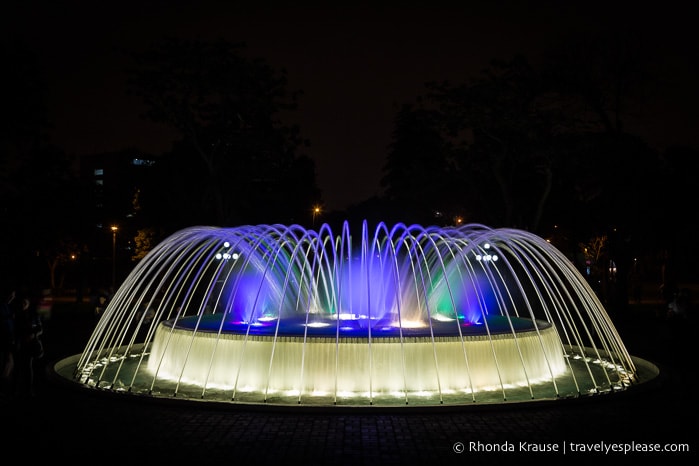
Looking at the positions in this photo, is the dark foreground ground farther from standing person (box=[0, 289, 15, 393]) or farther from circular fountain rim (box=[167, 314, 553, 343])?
circular fountain rim (box=[167, 314, 553, 343])

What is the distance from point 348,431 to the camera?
1081cm

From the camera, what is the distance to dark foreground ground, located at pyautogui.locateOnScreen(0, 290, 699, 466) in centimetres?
950

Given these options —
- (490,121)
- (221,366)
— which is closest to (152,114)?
(490,121)

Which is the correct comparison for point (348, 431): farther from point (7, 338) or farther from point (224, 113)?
point (224, 113)

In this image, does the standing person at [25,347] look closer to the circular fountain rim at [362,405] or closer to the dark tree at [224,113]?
the circular fountain rim at [362,405]

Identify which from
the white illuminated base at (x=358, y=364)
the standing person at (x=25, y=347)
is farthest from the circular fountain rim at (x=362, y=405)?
the white illuminated base at (x=358, y=364)

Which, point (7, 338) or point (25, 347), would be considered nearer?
point (25, 347)

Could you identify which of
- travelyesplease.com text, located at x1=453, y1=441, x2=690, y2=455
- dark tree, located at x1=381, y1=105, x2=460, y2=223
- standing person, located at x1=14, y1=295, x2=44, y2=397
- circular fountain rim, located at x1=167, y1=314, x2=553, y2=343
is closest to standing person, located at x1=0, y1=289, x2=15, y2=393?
standing person, located at x1=14, y1=295, x2=44, y2=397

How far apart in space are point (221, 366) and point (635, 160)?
32.7 meters

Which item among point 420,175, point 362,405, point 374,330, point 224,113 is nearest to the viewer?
point 362,405

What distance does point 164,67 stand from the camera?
37.3 metres

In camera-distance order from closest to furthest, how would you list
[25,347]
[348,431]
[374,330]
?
[348,431] < [25,347] < [374,330]

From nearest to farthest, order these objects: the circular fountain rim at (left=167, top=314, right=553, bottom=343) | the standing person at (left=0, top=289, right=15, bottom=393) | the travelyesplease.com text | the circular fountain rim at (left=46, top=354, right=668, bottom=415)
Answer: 1. the travelyesplease.com text
2. the circular fountain rim at (left=46, top=354, right=668, bottom=415)
3. the standing person at (left=0, top=289, right=15, bottom=393)
4. the circular fountain rim at (left=167, top=314, right=553, bottom=343)

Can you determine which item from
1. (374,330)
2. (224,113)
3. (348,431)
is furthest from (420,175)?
(348,431)
